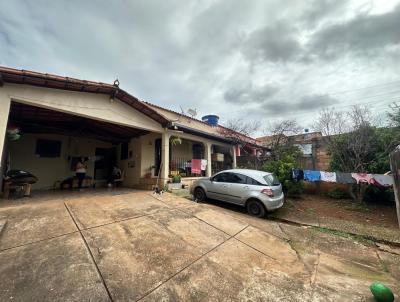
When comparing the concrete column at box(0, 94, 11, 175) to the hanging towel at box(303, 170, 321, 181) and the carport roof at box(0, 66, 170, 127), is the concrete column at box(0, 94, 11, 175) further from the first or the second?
the hanging towel at box(303, 170, 321, 181)

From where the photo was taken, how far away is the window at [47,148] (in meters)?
9.66

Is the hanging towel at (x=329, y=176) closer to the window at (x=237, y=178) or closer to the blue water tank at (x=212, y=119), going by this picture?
the window at (x=237, y=178)

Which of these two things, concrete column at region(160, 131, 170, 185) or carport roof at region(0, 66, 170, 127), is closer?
carport roof at region(0, 66, 170, 127)

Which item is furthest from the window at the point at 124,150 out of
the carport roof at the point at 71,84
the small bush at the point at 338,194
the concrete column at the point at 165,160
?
the small bush at the point at 338,194

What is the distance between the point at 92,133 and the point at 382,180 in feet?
45.8

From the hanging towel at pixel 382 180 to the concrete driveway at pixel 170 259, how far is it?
146 inches

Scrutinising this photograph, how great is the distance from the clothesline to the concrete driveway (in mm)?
3577

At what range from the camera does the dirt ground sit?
257 inches

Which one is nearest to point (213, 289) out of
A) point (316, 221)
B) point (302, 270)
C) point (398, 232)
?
point (302, 270)

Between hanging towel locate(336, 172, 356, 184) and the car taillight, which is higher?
hanging towel locate(336, 172, 356, 184)

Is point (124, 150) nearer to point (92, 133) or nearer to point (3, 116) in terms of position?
point (92, 133)

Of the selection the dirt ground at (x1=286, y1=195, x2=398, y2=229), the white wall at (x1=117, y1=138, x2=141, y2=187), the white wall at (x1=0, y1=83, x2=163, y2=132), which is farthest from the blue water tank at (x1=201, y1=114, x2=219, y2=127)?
the dirt ground at (x1=286, y1=195, x2=398, y2=229)

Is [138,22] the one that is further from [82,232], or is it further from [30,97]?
[82,232]

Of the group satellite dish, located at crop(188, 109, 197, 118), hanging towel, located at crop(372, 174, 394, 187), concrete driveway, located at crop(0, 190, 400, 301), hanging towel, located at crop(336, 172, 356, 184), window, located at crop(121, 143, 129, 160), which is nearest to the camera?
concrete driveway, located at crop(0, 190, 400, 301)
